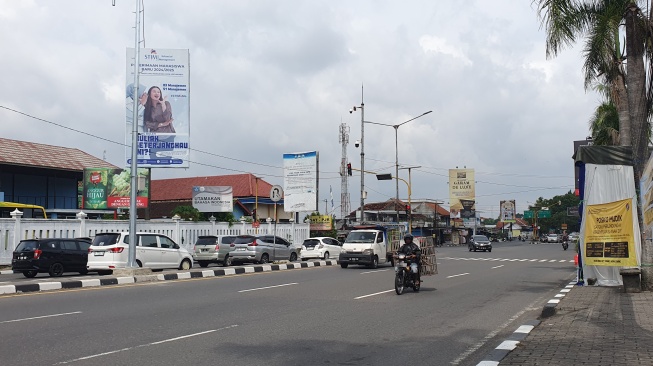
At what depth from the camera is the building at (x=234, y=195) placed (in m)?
59.7

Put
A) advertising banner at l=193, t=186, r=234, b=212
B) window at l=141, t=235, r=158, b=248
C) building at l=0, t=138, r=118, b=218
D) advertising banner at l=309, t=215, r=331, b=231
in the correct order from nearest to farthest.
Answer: window at l=141, t=235, r=158, b=248
building at l=0, t=138, r=118, b=218
advertising banner at l=309, t=215, r=331, b=231
advertising banner at l=193, t=186, r=234, b=212

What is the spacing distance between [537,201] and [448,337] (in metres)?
137

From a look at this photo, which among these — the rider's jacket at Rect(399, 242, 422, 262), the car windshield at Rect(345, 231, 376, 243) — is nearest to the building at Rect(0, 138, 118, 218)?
the car windshield at Rect(345, 231, 376, 243)

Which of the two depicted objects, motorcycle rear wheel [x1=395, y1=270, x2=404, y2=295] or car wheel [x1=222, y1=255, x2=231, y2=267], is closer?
motorcycle rear wheel [x1=395, y1=270, x2=404, y2=295]

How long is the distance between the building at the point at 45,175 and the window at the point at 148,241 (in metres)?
23.4

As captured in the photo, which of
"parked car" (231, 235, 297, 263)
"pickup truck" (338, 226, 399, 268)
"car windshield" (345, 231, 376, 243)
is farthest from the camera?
"parked car" (231, 235, 297, 263)

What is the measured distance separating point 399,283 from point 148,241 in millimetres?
10907

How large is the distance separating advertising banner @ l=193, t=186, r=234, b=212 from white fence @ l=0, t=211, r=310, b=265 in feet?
36.5

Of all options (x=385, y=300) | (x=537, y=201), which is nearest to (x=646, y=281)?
(x=385, y=300)

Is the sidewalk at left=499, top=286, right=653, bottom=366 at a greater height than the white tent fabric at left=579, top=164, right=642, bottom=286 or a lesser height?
lesser

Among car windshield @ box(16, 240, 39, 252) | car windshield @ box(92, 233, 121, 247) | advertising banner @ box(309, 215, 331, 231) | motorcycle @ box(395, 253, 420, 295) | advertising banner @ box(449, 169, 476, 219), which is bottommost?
motorcycle @ box(395, 253, 420, 295)

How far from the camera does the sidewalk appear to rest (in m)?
7.41

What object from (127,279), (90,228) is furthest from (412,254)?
(90,228)

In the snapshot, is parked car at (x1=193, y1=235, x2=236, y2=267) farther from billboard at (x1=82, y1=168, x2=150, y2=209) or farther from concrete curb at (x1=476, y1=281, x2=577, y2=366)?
concrete curb at (x1=476, y1=281, x2=577, y2=366)
